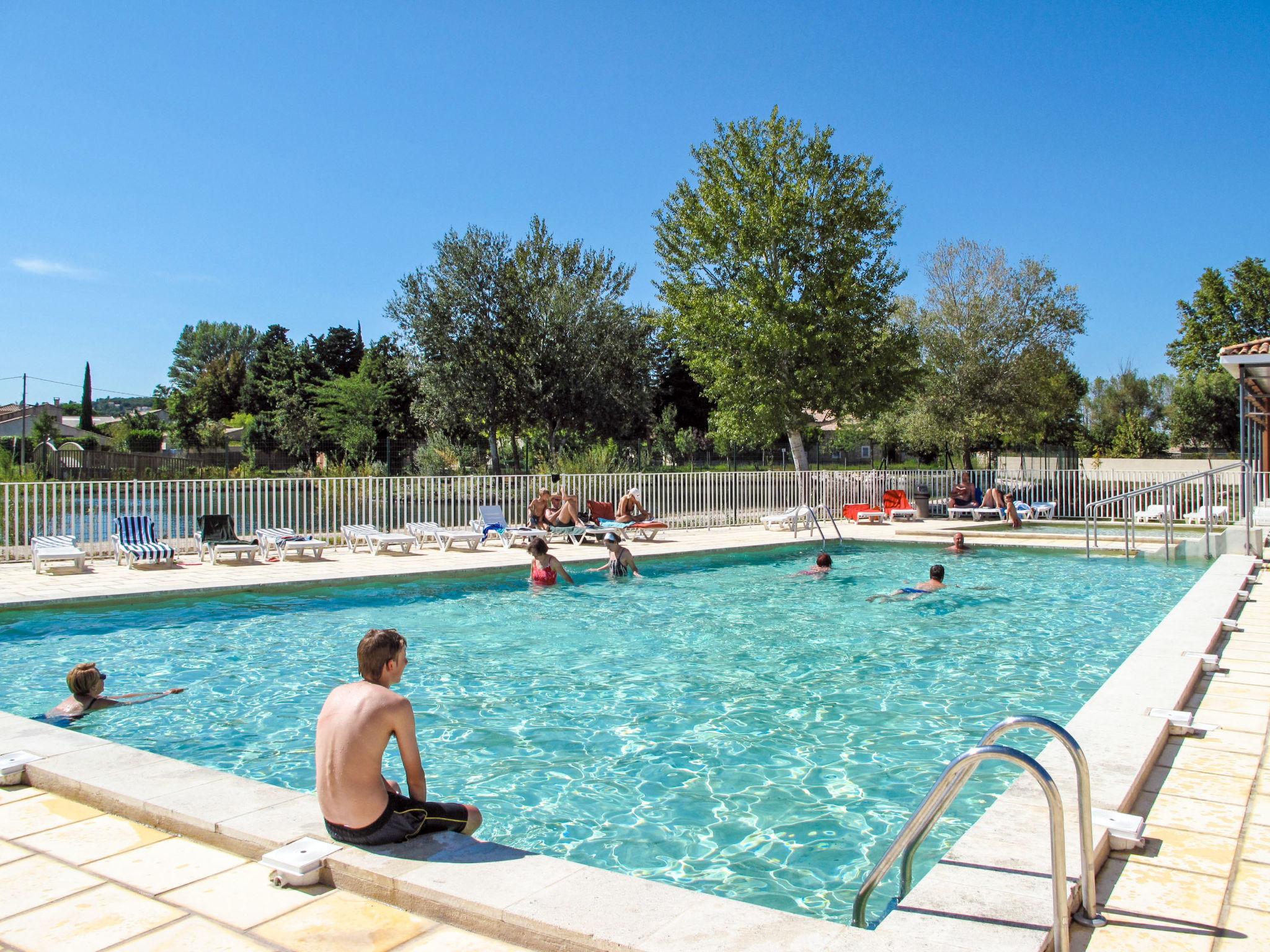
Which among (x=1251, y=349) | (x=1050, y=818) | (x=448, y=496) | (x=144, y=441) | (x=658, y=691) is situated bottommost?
(x=658, y=691)

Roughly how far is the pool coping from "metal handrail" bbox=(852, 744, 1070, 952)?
0.34 feet

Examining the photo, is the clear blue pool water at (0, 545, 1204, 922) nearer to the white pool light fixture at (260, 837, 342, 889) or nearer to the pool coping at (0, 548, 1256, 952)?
the pool coping at (0, 548, 1256, 952)

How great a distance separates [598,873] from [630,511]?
1519 cm

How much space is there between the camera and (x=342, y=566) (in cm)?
1314

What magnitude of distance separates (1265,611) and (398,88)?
15559 millimetres

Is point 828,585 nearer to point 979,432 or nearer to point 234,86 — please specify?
point 234,86

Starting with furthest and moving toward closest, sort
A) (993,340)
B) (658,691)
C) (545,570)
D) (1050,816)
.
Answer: (993,340) < (545,570) < (658,691) < (1050,816)

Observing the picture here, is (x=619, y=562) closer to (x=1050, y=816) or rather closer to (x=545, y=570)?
(x=545, y=570)

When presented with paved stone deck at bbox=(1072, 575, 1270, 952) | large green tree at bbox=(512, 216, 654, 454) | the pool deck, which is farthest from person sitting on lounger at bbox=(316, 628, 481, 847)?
large green tree at bbox=(512, 216, 654, 454)

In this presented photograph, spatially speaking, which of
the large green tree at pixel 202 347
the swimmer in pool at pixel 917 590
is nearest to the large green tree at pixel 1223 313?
the swimmer in pool at pixel 917 590

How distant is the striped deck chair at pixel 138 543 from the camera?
1298 centimetres

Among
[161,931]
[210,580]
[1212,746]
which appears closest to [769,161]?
[210,580]

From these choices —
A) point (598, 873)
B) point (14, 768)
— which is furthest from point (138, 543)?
point (598, 873)

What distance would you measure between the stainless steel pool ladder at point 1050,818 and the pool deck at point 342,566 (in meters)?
10.3
